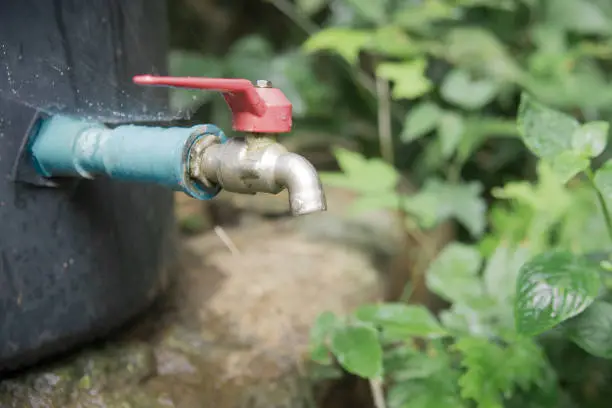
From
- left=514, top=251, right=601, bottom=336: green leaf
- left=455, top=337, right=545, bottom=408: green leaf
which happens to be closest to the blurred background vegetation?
left=455, top=337, right=545, bottom=408: green leaf

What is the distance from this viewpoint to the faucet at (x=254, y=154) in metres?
0.55

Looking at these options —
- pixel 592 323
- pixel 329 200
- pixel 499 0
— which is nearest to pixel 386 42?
pixel 499 0

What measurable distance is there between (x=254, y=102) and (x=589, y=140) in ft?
1.26

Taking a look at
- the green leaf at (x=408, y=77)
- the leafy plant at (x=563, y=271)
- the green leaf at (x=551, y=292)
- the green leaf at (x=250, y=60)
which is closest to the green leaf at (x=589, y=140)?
the leafy plant at (x=563, y=271)

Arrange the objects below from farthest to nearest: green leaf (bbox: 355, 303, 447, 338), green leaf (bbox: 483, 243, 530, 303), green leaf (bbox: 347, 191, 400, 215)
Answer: green leaf (bbox: 347, 191, 400, 215) < green leaf (bbox: 483, 243, 530, 303) < green leaf (bbox: 355, 303, 447, 338)

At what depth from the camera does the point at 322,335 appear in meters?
0.81

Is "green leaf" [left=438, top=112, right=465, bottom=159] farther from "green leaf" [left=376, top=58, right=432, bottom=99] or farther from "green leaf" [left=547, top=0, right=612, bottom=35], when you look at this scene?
"green leaf" [left=547, top=0, right=612, bottom=35]

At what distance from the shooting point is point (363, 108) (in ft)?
5.77

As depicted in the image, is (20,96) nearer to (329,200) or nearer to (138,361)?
(138,361)

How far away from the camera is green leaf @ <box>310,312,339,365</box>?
81cm

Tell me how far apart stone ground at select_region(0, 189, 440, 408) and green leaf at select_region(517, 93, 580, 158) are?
1.39ft

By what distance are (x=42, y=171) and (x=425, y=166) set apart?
3.48ft

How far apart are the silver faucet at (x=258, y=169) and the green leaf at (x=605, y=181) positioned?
32cm

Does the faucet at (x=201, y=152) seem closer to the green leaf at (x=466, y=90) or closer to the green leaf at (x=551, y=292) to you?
the green leaf at (x=551, y=292)
